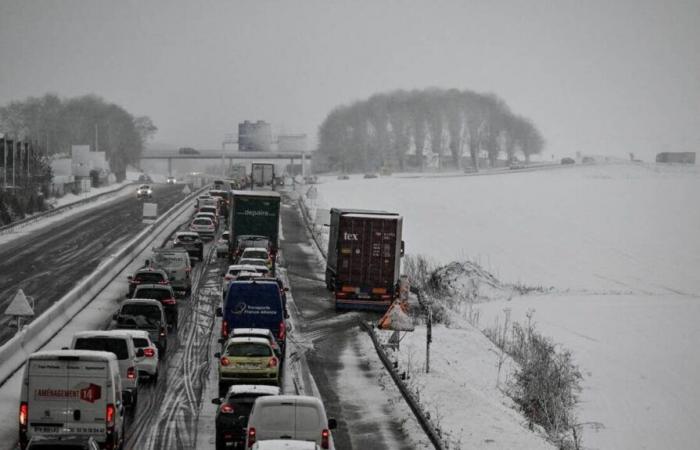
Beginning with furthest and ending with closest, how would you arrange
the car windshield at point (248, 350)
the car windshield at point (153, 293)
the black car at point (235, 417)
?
the car windshield at point (153, 293) → the car windshield at point (248, 350) → the black car at point (235, 417)

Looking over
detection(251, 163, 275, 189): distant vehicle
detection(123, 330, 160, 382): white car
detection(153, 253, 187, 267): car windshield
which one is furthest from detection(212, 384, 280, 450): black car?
detection(251, 163, 275, 189): distant vehicle

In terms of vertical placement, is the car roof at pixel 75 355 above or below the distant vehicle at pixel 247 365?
above

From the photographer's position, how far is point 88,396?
18109mm

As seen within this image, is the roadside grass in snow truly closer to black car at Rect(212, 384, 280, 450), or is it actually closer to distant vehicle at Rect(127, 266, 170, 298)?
black car at Rect(212, 384, 280, 450)

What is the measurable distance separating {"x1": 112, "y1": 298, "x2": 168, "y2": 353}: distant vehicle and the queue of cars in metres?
0.03

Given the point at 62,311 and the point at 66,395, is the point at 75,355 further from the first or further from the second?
the point at 62,311

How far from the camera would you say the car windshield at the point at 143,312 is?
100 ft

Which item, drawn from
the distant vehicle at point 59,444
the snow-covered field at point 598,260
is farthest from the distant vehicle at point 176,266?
the distant vehicle at point 59,444

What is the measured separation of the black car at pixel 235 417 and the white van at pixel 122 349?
14.0ft

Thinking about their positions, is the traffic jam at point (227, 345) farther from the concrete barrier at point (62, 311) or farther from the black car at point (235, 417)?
the concrete barrier at point (62, 311)

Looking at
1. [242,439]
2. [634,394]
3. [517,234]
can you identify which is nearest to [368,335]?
[634,394]

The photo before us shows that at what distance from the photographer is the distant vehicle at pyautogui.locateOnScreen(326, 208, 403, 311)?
138ft

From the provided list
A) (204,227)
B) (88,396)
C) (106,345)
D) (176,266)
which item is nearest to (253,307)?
(106,345)

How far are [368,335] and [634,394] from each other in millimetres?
9446
